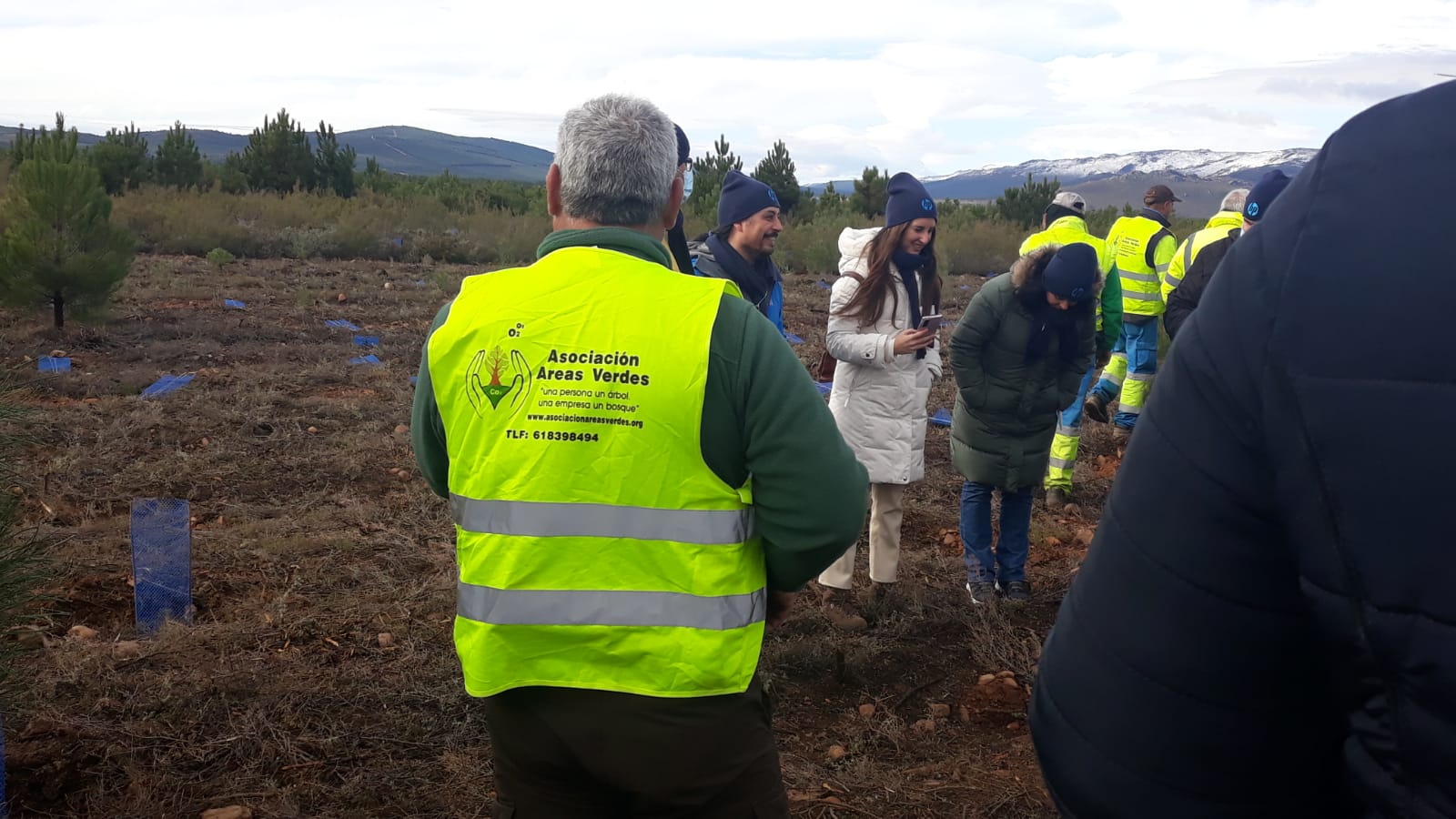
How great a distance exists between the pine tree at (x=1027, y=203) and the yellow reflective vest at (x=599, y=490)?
26.4 m

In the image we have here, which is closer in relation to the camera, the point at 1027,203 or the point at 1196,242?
the point at 1196,242

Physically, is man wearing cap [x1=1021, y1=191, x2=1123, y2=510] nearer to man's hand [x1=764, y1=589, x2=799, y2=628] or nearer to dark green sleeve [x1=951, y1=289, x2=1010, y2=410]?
dark green sleeve [x1=951, y1=289, x2=1010, y2=410]

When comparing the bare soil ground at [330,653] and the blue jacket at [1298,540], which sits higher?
the blue jacket at [1298,540]

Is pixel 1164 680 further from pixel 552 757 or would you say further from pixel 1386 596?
pixel 552 757

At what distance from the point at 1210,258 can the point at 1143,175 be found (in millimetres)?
129595

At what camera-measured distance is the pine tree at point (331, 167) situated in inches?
1139

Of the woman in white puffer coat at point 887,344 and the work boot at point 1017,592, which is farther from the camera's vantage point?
the work boot at point 1017,592

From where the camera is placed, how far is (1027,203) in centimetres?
2744

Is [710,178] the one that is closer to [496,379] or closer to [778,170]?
[778,170]

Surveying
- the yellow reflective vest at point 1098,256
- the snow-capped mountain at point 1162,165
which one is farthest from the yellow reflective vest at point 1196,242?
the snow-capped mountain at point 1162,165

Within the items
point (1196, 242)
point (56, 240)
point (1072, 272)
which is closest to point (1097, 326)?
point (1196, 242)

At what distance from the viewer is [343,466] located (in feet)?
21.9

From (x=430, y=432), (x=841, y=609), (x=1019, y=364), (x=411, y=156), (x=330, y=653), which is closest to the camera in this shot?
Result: (x=430, y=432)

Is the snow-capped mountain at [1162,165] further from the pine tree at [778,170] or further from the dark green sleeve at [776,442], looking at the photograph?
the dark green sleeve at [776,442]
